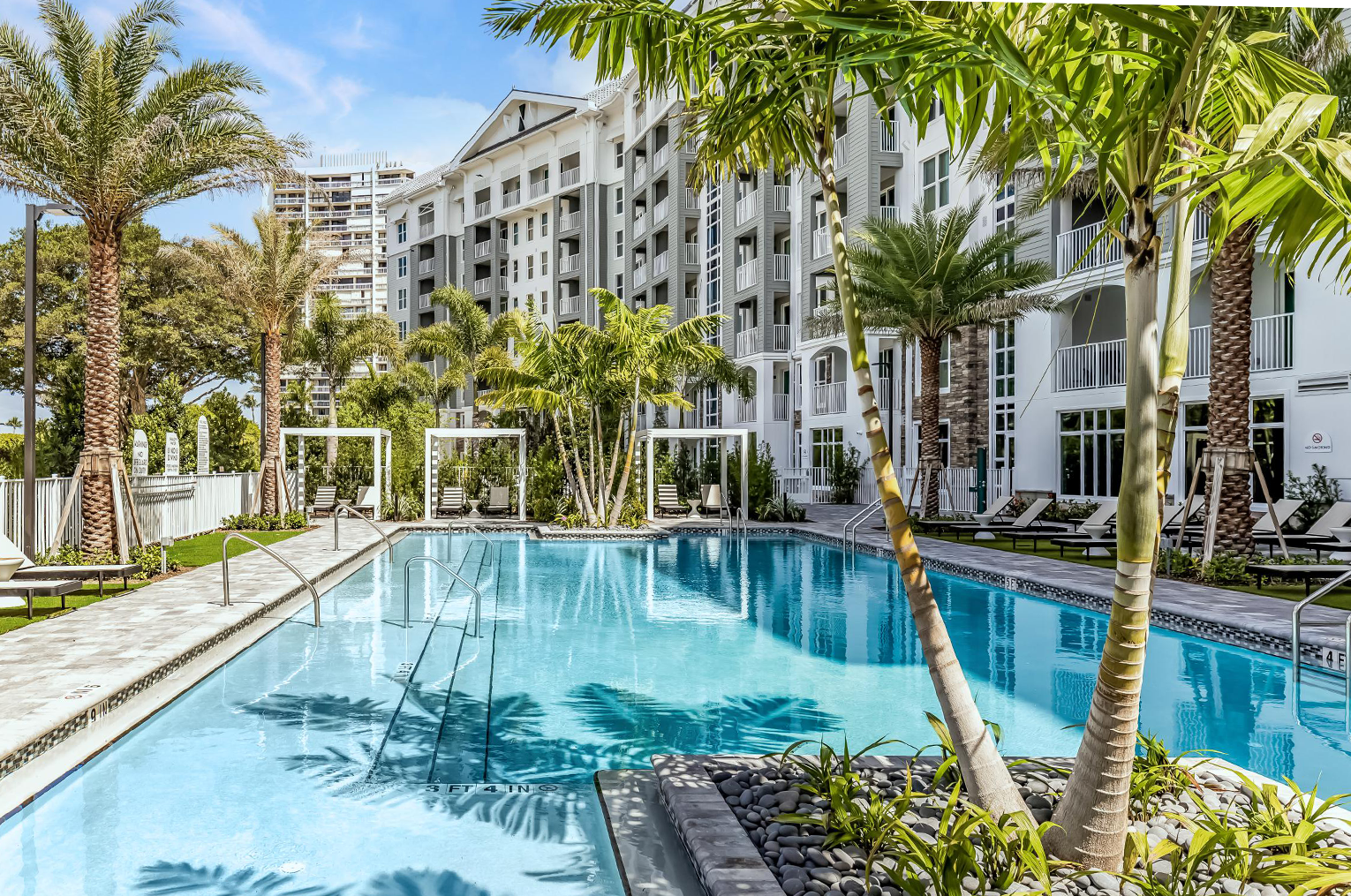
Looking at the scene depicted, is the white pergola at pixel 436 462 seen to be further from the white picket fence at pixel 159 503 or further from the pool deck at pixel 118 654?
the pool deck at pixel 118 654

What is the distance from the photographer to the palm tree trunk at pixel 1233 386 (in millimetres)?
12883

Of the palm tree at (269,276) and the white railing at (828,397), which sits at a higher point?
the palm tree at (269,276)

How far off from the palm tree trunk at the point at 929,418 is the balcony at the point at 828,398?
8.58m

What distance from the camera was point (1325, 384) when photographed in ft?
55.3

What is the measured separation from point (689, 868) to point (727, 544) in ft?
55.6

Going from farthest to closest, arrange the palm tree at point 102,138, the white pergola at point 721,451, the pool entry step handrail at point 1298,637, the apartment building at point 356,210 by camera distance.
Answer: the apartment building at point 356,210 < the white pergola at point 721,451 < the palm tree at point 102,138 < the pool entry step handrail at point 1298,637

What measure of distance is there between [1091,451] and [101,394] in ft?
66.6

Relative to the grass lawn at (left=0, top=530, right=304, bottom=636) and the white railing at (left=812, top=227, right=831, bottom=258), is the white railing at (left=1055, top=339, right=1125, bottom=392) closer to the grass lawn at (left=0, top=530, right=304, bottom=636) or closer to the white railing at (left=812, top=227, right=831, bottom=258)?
the white railing at (left=812, top=227, right=831, bottom=258)

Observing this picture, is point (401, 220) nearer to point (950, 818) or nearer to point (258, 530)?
point (258, 530)

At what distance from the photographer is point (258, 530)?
21.9 metres

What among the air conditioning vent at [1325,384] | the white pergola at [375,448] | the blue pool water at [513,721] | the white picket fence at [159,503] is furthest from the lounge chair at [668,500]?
the air conditioning vent at [1325,384]

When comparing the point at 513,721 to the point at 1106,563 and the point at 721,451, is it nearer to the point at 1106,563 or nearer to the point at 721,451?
the point at 1106,563

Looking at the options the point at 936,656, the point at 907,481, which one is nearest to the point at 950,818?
the point at 936,656

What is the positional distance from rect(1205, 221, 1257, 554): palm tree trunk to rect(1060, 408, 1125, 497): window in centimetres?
848
